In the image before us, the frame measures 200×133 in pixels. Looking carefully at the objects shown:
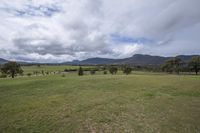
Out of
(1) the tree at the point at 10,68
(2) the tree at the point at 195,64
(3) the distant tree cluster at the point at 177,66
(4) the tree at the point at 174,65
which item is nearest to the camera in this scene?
(1) the tree at the point at 10,68

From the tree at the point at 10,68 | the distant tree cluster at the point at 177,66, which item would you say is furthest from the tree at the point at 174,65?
the tree at the point at 10,68

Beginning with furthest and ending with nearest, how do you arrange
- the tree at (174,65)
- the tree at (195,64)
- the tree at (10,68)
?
the tree at (174,65) < the tree at (195,64) < the tree at (10,68)

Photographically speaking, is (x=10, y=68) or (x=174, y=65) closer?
(x=10, y=68)

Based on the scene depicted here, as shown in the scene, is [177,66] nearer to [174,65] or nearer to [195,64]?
[174,65]

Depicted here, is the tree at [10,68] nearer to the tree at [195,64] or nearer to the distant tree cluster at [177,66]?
the distant tree cluster at [177,66]

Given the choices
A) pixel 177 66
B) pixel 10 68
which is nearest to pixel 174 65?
pixel 177 66

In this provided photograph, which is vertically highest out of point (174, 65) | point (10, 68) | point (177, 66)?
point (10, 68)

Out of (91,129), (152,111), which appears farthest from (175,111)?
(91,129)

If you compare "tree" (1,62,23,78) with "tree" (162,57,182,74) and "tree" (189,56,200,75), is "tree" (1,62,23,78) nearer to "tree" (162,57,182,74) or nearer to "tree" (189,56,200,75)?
"tree" (162,57,182,74)

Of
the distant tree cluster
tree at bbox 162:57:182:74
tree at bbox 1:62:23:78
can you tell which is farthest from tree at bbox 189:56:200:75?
tree at bbox 1:62:23:78

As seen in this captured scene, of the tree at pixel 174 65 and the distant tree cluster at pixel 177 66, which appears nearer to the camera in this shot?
the distant tree cluster at pixel 177 66

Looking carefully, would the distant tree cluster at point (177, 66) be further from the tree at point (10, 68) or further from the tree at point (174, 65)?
the tree at point (10, 68)

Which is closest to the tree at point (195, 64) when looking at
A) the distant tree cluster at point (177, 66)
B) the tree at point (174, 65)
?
the distant tree cluster at point (177, 66)

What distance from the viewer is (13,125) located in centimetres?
1052
